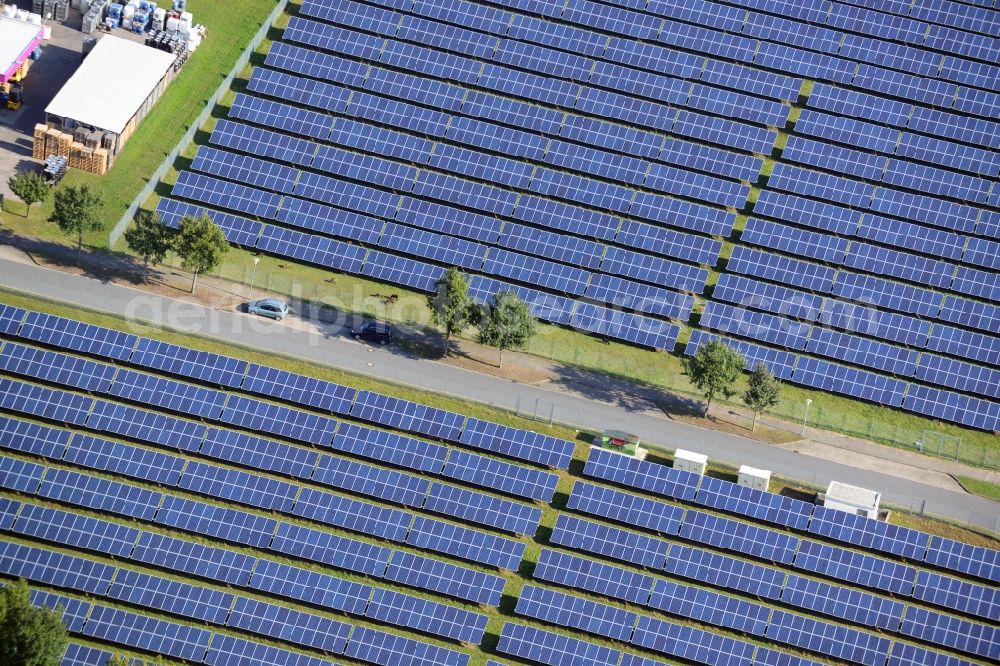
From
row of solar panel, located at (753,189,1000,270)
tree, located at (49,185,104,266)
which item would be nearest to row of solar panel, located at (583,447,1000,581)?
row of solar panel, located at (753,189,1000,270)

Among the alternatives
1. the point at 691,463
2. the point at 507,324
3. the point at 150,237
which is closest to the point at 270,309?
the point at 150,237

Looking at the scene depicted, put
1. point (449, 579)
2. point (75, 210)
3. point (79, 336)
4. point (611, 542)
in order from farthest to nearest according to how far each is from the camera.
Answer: point (75, 210), point (79, 336), point (611, 542), point (449, 579)

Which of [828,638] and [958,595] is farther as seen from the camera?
[958,595]

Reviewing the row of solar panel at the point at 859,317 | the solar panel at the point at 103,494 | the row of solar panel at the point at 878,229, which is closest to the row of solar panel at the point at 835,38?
the row of solar panel at the point at 878,229

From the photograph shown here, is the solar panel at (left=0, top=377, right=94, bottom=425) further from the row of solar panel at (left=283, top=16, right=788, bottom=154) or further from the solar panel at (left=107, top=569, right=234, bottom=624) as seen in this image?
the row of solar panel at (left=283, top=16, right=788, bottom=154)

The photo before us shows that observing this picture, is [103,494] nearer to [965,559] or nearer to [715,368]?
[715,368]
